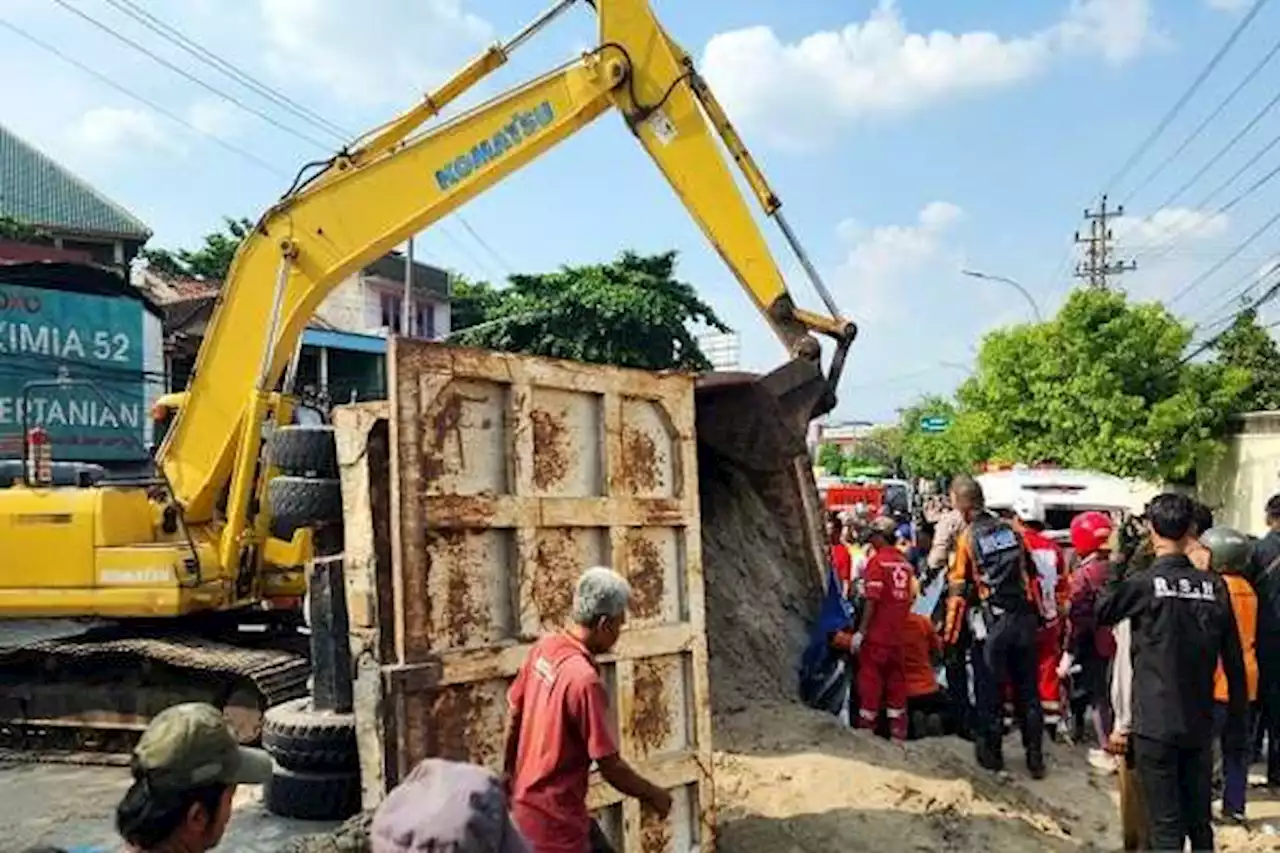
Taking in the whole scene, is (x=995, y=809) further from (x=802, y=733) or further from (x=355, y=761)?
(x=355, y=761)

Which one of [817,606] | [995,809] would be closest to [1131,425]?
[817,606]

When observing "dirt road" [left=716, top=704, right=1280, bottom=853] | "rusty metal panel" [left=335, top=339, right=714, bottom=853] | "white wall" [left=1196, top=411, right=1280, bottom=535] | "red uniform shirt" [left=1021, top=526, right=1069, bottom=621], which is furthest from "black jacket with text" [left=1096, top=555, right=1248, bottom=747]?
"white wall" [left=1196, top=411, right=1280, bottom=535]

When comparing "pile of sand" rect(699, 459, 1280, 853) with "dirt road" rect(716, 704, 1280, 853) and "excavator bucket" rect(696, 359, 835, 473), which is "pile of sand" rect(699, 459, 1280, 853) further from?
"excavator bucket" rect(696, 359, 835, 473)

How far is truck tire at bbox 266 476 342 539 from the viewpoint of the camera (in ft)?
17.0

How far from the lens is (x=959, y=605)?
310 inches

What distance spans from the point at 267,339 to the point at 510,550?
424 centimetres

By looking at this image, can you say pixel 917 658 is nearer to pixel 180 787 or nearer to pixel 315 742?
pixel 315 742

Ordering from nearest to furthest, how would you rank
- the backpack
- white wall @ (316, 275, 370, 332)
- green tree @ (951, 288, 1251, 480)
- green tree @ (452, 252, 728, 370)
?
the backpack, green tree @ (951, 288, 1251, 480), green tree @ (452, 252, 728, 370), white wall @ (316, 275, 370, 332)

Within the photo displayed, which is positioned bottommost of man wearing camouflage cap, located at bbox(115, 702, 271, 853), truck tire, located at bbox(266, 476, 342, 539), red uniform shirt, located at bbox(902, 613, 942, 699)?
red uniform shirt, located at bbox(902, 613, 942, 699)

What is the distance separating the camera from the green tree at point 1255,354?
3164 cm

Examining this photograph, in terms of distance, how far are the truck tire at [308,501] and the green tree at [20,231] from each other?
2521 cm

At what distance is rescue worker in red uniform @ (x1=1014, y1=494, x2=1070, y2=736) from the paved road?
4.97 meters

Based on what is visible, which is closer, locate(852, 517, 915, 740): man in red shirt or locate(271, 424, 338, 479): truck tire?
locate(271, 424, 338, 479): truck tire

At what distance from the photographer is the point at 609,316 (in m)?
27.3
